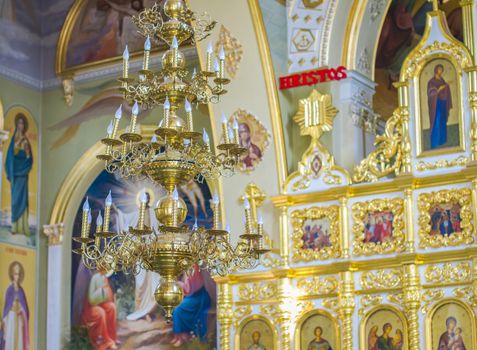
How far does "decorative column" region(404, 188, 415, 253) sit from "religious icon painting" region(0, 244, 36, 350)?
246 inches

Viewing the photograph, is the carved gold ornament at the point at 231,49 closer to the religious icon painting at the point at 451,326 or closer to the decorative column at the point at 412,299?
the decorative column at the point at 412,299

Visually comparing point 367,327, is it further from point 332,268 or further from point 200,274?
point 200,274

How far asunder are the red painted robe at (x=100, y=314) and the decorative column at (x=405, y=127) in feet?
17.3

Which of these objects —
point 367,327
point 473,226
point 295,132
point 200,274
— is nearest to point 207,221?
point 200,274

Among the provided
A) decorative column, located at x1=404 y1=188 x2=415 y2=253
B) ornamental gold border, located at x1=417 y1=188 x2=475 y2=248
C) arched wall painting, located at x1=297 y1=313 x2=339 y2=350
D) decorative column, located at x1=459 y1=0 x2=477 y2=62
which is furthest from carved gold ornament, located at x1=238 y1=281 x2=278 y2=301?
decorative column, located at x1=459 y1=0 x2=477 y2=62

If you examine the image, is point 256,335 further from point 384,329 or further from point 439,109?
point 439,109

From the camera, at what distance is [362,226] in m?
14.2

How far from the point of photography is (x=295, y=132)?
593 inches

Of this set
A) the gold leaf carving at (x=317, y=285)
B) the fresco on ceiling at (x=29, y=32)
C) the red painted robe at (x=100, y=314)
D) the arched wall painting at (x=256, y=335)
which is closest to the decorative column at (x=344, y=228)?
the gold leaf carving at (x=317, y=285)

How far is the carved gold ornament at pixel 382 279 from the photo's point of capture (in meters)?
13.8

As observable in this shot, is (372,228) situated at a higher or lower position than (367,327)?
higher

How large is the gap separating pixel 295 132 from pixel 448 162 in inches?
89.7

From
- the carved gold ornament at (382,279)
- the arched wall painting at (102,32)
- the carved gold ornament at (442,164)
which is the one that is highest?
the arched wall painting at (102,32)

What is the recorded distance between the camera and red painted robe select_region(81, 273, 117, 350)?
1688cm
